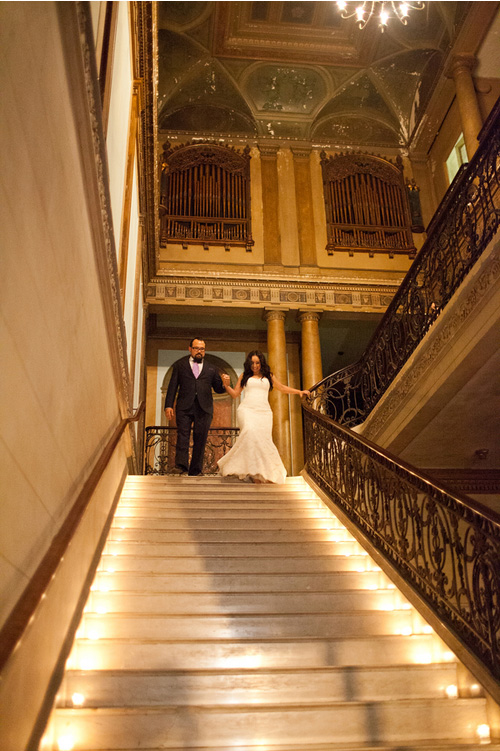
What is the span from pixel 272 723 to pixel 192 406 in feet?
15.8

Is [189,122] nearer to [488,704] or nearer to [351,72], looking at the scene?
[351,72]

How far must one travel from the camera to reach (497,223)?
456cm

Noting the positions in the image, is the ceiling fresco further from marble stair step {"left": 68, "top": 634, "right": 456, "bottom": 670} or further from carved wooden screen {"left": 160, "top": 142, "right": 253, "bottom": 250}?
marble stair step {"left": 68, "top": 634, "right": 456, "bottom": 670}

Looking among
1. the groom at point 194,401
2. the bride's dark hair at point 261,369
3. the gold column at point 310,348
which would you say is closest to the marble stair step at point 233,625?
the bride's dark hair at point 261,369

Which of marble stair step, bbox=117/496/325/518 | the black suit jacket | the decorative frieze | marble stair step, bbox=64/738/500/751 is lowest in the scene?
marble stair step, bbox=64/738/500/751

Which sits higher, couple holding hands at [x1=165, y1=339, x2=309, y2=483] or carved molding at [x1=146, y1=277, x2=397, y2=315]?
carved molding at [x1=146, y1=277, x2=397, y2=315]

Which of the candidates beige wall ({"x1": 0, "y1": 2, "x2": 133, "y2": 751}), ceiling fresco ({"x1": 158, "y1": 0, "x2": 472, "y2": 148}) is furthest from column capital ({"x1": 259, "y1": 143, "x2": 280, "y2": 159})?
beige wall ({"x1": 0, "y1": 2, "x2": 133, "y2": 751})

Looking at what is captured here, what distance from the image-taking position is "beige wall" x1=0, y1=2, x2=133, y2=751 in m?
1.91

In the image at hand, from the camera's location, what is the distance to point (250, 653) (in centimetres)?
304

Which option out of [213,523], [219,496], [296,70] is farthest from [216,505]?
[296,70]

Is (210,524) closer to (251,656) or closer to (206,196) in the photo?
(251,656)

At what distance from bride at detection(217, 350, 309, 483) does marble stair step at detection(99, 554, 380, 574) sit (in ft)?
7.24

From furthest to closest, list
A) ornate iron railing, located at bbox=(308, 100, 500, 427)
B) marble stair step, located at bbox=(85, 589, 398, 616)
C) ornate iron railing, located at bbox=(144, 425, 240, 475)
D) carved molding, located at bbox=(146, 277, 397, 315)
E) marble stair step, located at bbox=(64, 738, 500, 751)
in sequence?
carved molding, located at bbox=(146, 277, 397, 315) → ornate iron railing, located at bbox=(144, 425, 240, 475) → ornate iron railing, located at bbox=(308, 100, 500, 427) → marble stair step, located at bbox=(85, 589, 398, 616) → marble stair step, located at bbox=(64, 738, 500, 751)

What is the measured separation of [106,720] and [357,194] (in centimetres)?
1215
